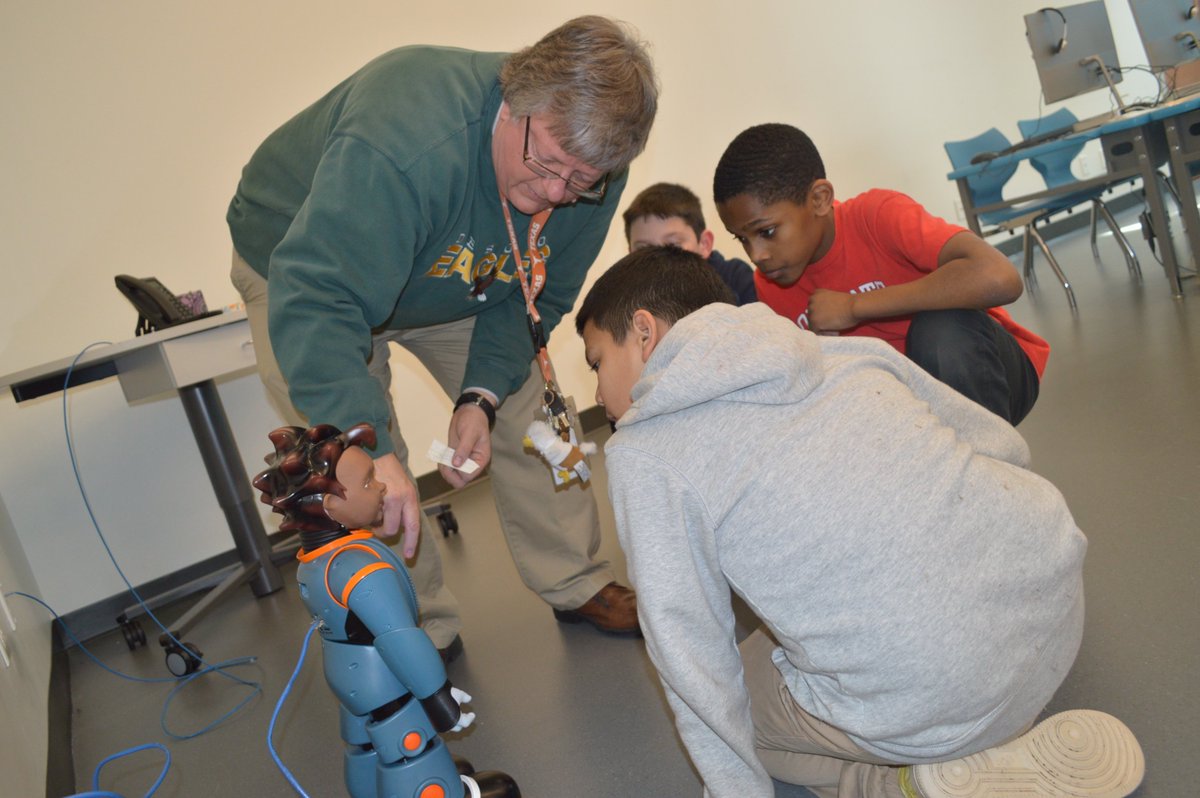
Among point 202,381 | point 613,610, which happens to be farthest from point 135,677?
point 613,610

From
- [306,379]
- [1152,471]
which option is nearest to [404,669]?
[306,379]

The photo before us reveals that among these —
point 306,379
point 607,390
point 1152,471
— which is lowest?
point 1152,471

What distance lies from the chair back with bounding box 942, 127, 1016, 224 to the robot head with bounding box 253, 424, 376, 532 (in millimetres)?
4175

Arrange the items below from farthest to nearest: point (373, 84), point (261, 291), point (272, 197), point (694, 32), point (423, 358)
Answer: point (694, 32)
point (423, 358)
point (261, 291)
point (272, 197)
point (373, 84)

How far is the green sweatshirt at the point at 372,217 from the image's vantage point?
121 cm

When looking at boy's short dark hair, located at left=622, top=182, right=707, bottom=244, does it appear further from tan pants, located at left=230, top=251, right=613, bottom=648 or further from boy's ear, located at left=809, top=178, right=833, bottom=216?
tan pants, located at left=230, top=251, right=613, bottom=648

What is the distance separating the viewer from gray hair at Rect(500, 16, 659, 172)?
126cm

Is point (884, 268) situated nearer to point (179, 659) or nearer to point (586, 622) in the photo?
point (586, 622)

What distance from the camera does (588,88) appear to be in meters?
1.26

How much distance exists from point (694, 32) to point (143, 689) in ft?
12.4

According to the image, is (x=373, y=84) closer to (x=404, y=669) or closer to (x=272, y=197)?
(x=272, y=197)

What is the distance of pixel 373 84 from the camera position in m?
1.32

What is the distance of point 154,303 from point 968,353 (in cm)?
229

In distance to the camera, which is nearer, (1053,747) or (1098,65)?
(1053,747)
